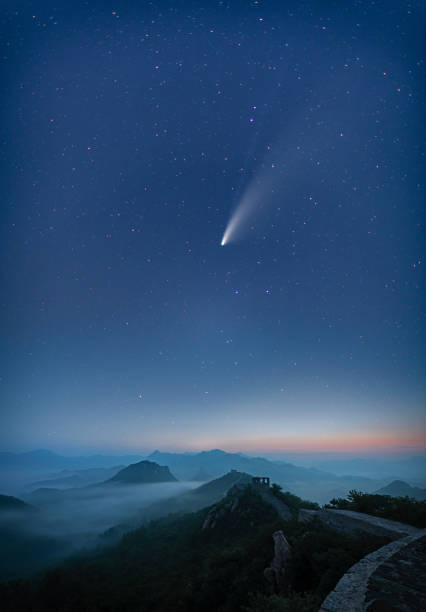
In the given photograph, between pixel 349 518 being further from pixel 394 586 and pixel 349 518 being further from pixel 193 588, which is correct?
pixel 193 588


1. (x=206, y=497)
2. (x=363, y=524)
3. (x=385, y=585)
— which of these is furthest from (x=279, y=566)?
(x=206, y=497)

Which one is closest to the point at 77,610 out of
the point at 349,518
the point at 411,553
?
the point at 349,518

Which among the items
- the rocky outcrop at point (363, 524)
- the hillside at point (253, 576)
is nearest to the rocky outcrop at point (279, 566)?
the hillside at point (253, 576)

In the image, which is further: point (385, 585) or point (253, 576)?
point (253, 576)

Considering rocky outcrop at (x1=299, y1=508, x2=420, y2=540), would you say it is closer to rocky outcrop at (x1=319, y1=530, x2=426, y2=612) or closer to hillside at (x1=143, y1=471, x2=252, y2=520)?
rocky outcrop at (x1=319, y1=530, x2=426, y2=612)

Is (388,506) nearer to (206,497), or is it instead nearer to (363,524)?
(363,524)
